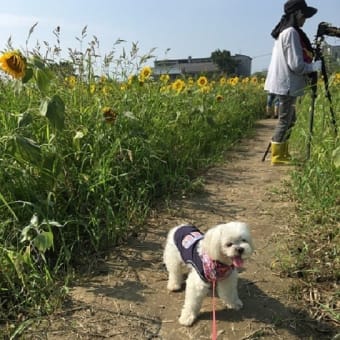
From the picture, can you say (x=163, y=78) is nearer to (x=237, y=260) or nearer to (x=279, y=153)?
(x=279, y=153)

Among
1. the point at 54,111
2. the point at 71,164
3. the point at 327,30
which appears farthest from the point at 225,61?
the point at 54,111

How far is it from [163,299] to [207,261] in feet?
1.26

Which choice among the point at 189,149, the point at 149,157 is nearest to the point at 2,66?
the point at 149,157

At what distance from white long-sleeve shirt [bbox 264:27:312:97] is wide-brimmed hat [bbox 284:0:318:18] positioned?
0.77 feet

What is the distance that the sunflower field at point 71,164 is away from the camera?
7.55 ft

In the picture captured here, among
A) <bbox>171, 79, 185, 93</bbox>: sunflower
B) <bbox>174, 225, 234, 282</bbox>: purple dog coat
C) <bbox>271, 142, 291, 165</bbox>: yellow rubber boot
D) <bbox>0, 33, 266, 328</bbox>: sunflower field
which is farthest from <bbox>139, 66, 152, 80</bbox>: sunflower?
<bbox>174, 225, 234, 282</bbox>: purple dog coat

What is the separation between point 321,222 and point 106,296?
150cm

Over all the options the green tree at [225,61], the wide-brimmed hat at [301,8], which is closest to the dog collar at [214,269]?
the wide-brimmed hat at [301,8]

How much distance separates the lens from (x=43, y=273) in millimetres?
2398

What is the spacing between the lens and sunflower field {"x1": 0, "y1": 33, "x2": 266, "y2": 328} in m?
2.30

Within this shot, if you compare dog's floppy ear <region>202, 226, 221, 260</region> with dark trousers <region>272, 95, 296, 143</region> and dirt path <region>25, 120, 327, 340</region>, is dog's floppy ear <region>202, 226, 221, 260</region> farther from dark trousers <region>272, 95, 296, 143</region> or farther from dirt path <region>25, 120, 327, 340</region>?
dark trousers <region>272, 95, 296, 143</region>

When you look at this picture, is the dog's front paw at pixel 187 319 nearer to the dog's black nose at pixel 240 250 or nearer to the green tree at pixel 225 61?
the dog's black nose at pixel 240 250

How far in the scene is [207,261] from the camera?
7.03 feet

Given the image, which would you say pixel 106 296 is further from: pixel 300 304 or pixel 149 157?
pixel 149 157
